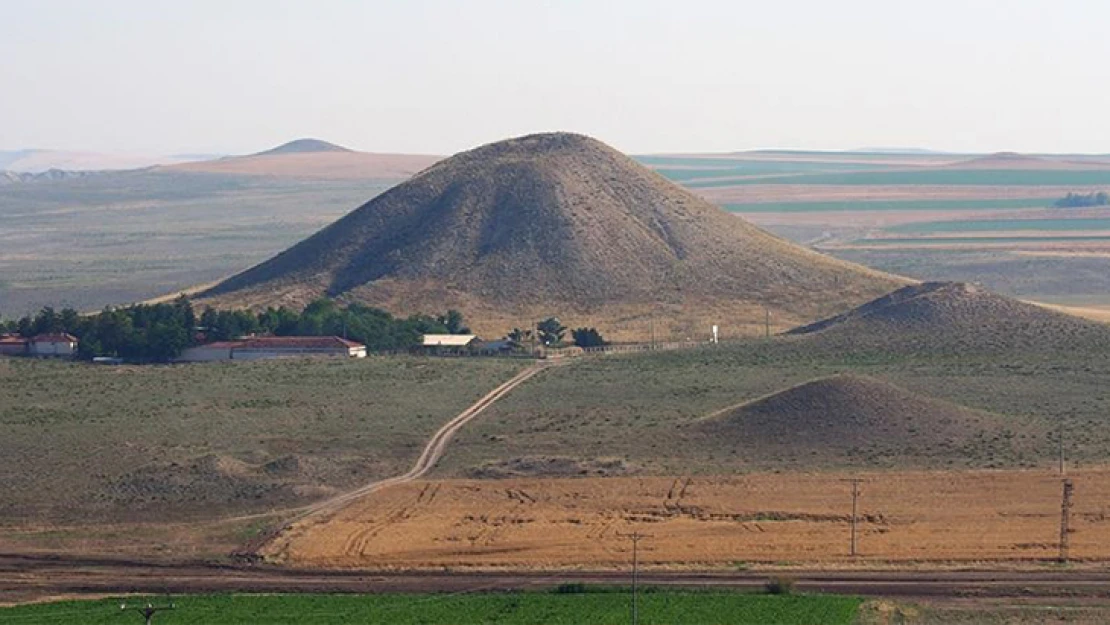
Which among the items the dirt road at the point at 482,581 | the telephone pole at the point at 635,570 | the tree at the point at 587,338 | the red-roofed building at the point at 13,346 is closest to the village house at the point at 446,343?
the tree at the point at 587,338

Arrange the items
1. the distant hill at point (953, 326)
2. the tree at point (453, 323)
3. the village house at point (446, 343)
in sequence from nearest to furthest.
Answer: the distant hill at point (953, 326) → the village house at point (446, 343) → the tree at point (453, 323)

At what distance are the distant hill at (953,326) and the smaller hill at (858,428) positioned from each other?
1130 inches

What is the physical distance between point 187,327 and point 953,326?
162ft

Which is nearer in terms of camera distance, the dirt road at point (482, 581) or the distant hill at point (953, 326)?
the dirt road at point (482, 581)

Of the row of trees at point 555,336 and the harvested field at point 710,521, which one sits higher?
the row of trees at point 555,336

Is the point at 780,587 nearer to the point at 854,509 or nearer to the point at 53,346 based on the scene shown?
the point at 854,509

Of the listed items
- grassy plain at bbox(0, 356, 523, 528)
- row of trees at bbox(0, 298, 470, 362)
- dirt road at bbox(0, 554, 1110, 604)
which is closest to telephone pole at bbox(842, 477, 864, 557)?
dirt road at bbox(0, 554, 1110, 604)

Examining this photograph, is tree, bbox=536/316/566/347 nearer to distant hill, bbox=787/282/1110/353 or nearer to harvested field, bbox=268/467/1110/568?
distant hill, bbox=787/282/1110/353

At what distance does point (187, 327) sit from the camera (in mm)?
133875

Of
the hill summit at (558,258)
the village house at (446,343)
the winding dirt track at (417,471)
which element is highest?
the hill summit at (558,258)

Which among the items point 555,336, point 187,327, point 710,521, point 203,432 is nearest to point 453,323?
point 555,336

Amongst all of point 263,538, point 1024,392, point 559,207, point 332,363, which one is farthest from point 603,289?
point 263,538

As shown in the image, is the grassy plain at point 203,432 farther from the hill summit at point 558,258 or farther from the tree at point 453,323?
the hill summit at point 558,258

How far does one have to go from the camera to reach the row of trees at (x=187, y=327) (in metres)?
131
